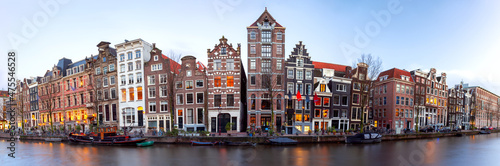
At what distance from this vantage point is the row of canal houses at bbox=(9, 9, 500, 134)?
4594cm

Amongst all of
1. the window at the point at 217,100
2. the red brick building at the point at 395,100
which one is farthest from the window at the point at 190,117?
the red brick building at the point at 395,100

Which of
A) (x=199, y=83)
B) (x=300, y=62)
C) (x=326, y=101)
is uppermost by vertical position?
(x=300, y=62)

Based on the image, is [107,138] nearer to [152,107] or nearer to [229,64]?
[152,107]

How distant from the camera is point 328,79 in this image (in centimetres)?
5119

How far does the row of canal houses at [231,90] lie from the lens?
45938mm

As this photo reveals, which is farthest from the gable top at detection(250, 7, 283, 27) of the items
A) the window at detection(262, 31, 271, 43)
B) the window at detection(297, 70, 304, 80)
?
the window at detection(297, 70, 304, 80)

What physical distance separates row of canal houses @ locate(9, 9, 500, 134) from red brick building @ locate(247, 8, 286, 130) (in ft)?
0.65

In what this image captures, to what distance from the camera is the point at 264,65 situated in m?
46.0

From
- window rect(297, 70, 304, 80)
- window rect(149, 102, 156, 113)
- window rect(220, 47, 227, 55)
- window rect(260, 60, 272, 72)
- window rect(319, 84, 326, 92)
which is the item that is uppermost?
window rect(220, 47, 227, 55)

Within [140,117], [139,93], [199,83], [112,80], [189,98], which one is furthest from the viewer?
[112,80]

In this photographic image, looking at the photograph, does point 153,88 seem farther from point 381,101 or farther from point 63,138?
point 381,101

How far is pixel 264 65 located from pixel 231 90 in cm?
830

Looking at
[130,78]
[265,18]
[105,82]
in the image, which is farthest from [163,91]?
Answer: [265,18]

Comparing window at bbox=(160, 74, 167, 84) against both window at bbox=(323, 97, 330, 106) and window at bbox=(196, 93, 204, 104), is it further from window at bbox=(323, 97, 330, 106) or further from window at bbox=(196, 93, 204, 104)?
window at bbox=(323, 97, 330, 106)
